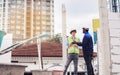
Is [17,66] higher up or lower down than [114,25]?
lower down

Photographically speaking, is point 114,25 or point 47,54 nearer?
point 114,25

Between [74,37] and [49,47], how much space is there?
68.2 feet

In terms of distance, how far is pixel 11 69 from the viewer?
621 cm

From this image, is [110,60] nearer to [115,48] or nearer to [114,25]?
[115,48]

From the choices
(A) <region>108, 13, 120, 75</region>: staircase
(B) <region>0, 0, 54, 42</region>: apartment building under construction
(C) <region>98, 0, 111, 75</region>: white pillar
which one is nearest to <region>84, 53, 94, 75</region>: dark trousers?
(A) <region>108, 13, 120, 75</region>: staircase

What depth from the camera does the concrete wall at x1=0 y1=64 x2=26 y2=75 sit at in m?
6.03

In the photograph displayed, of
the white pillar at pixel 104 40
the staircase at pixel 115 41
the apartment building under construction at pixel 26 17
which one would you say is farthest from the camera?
the apartment building under construction at pixel 26 17

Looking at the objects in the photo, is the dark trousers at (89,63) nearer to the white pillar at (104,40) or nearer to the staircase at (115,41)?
the staircase at (115,41)

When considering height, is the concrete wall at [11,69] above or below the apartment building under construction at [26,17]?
below

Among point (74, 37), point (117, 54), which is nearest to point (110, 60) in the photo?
point (117, 54)

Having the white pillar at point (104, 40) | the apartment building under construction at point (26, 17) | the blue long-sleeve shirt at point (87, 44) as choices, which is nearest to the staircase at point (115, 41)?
the white pillar at point (104, 40)

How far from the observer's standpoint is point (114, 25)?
6246 mm

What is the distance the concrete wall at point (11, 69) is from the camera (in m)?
6.03

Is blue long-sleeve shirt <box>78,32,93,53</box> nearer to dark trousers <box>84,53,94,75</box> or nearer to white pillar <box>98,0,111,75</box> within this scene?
dark trousers <box>84,53,94,75</box>
